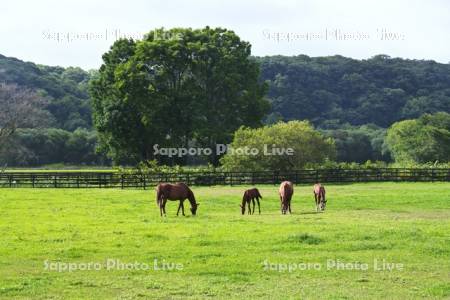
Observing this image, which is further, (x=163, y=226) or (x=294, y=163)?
(x=294, y=163)

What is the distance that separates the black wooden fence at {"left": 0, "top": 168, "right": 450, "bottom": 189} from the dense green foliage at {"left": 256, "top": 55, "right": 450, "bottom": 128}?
213 feet

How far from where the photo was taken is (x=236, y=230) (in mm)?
18797

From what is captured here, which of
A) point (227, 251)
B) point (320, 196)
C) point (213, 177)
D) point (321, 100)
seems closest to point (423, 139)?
point (213, 177)

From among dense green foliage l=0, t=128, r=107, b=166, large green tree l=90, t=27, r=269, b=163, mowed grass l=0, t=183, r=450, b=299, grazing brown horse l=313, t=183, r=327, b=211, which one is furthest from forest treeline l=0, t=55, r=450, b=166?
mowed grass l=0, t=183, r=450, b=299

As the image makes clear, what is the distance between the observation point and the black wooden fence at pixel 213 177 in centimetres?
4472

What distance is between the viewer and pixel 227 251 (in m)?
15.2

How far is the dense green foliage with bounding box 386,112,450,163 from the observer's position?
78.5m

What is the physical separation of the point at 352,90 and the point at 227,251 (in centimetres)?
12685

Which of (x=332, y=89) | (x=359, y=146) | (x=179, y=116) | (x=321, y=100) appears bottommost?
(x=359, y=146)

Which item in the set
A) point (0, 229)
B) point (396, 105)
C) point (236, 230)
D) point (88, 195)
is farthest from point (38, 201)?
point (396, 105)

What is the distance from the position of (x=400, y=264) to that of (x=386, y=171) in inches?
1438

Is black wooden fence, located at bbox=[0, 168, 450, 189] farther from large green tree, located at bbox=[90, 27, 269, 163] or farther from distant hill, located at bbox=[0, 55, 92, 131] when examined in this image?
distant hill, located at bbox=[0, 55, 92, 131]

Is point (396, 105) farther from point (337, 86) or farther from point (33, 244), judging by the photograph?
point (33, 244)

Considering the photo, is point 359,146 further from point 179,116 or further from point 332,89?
point 179,116
